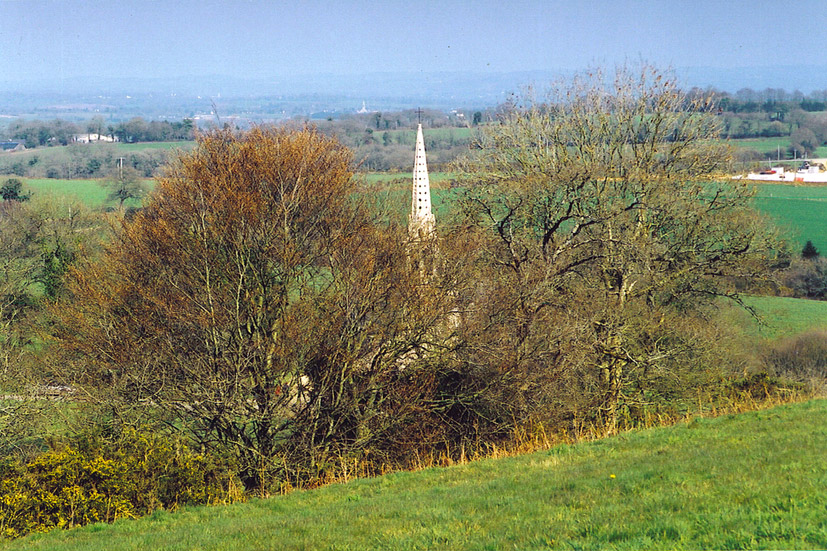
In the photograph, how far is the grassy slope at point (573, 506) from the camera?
6.97m

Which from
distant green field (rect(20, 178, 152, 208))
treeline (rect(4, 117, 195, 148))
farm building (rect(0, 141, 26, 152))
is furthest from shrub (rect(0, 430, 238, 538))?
farm building (rect(0, 141, 26, 152))

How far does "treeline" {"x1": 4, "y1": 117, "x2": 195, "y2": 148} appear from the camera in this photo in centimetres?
10456

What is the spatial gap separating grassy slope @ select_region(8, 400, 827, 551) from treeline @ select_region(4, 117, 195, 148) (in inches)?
3696

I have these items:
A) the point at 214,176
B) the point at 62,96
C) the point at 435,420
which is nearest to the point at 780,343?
the point at 435,420

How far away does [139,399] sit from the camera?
16766mm

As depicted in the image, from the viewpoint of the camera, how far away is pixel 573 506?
838cm

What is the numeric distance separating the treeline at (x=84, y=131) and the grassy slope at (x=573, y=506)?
93887 mm

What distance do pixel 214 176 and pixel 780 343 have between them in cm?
2721

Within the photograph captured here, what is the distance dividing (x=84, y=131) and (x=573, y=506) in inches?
4844

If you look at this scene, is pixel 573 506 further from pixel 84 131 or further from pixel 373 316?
pixel 84 131

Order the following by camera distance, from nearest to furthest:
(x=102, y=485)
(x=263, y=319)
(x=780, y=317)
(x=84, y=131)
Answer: (x=102, y=485) < (x=263, y=319) < (x=780, y=317) < (x=84, y=131)

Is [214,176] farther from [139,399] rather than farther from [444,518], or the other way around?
[444,518]

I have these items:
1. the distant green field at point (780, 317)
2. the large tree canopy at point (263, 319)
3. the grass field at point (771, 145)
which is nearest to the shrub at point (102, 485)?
the large tree canopy at point (263, 319)

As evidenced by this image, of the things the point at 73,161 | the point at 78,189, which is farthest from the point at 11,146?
the point at 78,189
